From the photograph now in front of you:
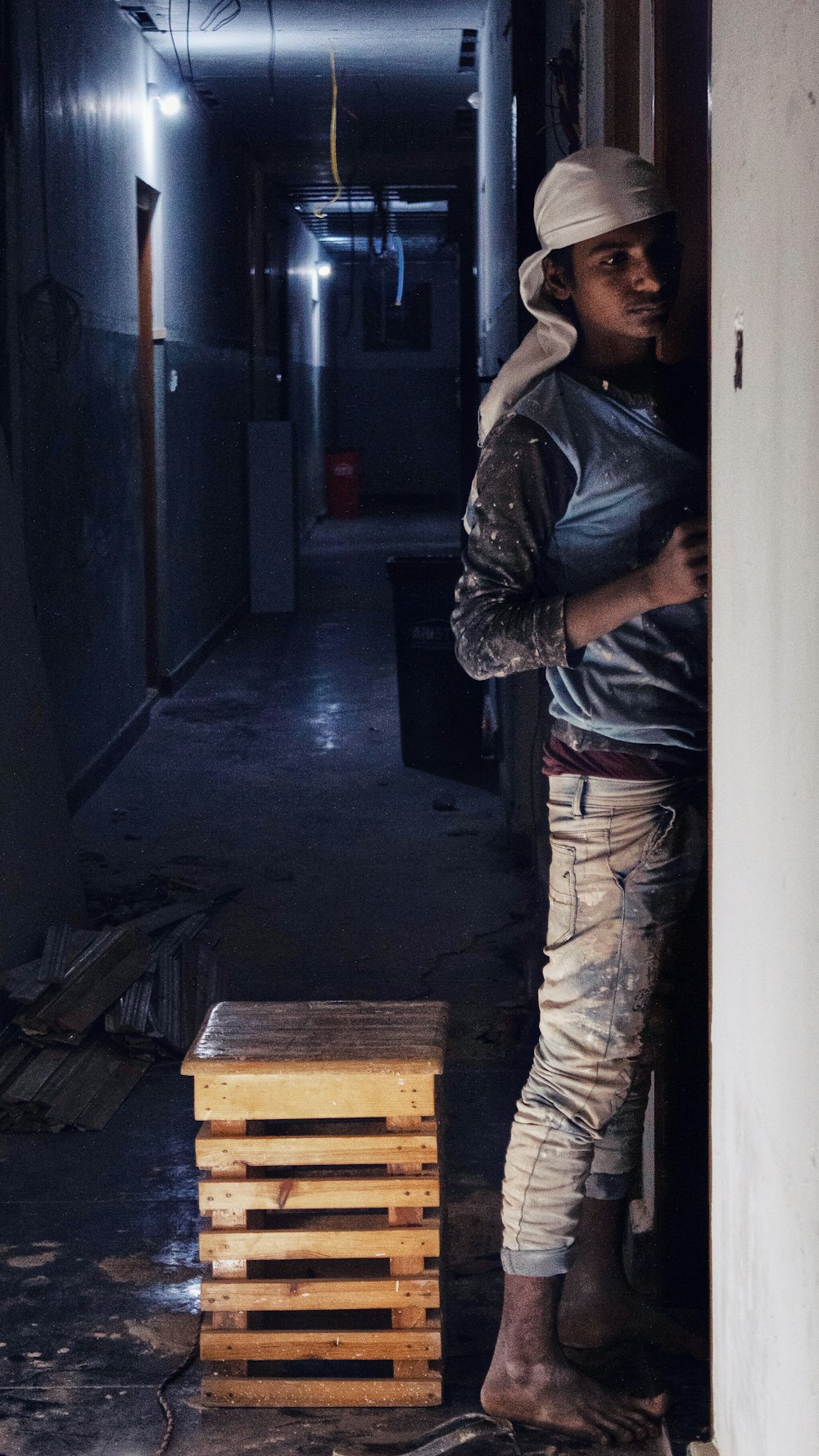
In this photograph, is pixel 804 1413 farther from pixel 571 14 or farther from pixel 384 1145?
pixel 571 14

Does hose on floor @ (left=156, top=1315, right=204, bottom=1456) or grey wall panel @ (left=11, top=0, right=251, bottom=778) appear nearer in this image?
hose on floor @ (left=156, top=1315, right=204, bottom=1456)

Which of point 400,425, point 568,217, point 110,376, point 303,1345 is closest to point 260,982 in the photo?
point 303,1345

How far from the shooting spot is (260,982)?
470cm

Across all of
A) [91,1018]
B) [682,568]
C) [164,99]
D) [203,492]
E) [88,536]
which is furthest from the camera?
[203,492]

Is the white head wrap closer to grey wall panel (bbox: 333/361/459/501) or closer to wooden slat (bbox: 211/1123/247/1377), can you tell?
wooden slat (bbox: 211/1123/247/1377)

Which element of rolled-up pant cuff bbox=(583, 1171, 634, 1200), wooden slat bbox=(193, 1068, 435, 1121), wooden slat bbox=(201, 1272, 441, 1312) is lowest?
wooden slat bbox=(201, 1272, 441, 1312)

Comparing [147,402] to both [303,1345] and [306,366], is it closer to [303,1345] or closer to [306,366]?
[303,1345]

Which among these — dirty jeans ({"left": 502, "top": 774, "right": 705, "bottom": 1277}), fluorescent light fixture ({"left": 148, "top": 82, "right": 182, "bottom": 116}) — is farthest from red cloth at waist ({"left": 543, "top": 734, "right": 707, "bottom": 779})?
fluorescent light fixture ({"left": 148, "top": 82, "right": 182, "bottom": 116})

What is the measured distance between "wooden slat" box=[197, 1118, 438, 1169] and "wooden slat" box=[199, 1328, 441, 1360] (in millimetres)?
289

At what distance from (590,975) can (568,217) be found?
1.12 meters

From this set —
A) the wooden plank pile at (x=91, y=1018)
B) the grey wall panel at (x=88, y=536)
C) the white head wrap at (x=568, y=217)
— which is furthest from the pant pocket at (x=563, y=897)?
the grey wall panel at (x=88, y=536)

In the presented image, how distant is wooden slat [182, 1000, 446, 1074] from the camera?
255 cm

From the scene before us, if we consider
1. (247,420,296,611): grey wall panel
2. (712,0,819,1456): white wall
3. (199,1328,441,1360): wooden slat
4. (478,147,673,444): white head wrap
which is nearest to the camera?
(712,0,819,1456): white wall

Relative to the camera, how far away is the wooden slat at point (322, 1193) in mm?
2543
